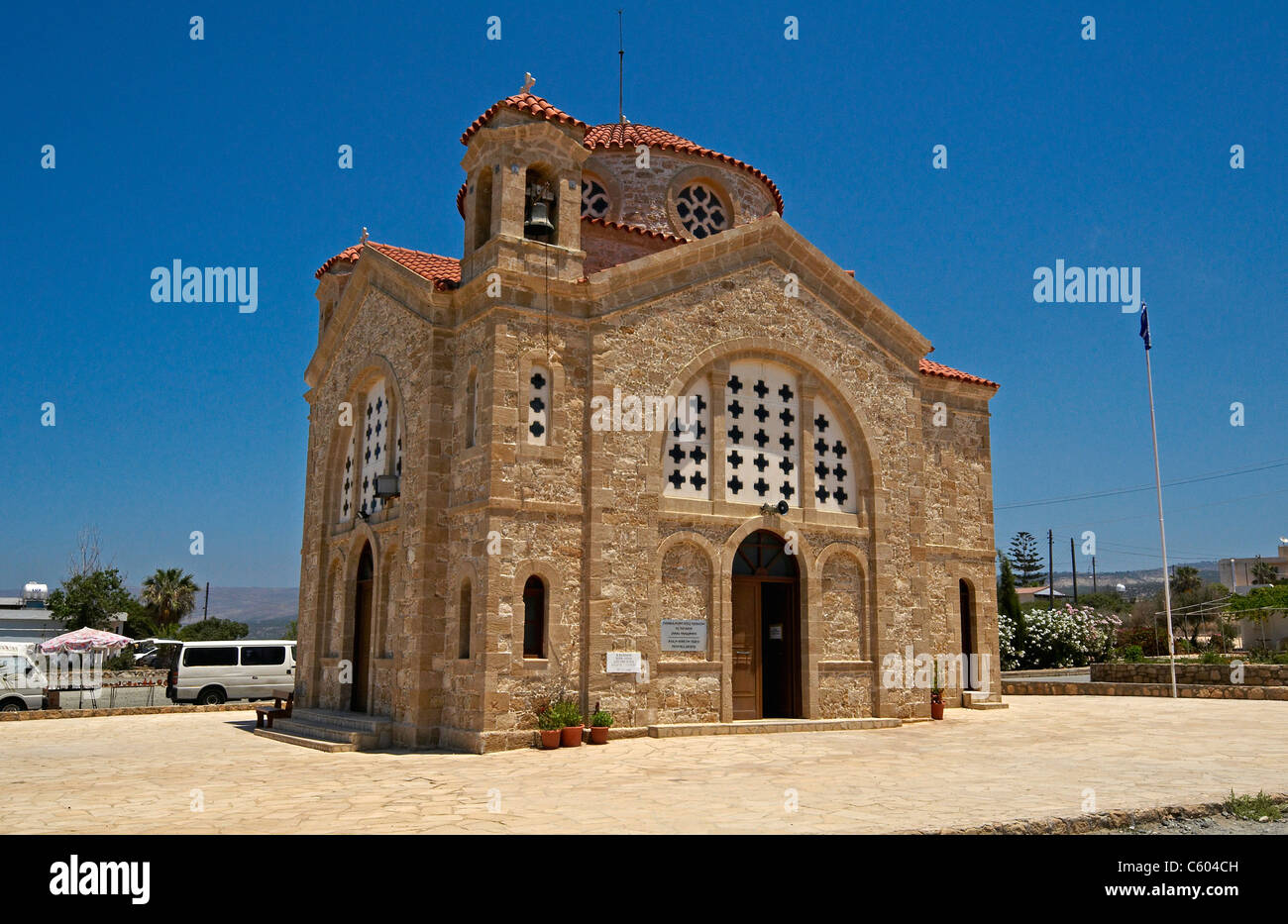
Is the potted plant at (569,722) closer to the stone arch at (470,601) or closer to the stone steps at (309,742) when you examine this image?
the stone arch at (470,601)

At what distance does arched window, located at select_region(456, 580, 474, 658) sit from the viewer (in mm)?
14039

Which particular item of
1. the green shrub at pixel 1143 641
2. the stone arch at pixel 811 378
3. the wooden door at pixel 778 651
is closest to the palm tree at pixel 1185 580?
the green shrub at pixel 1143 641

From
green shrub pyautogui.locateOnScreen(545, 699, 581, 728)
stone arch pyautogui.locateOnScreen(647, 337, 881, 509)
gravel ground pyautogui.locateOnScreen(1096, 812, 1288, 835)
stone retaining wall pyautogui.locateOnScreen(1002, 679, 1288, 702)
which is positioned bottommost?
stone retaining wall pyautogui.locateOnScreen(1002, 679, 1288, 702)

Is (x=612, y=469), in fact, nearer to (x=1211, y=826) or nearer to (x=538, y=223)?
(x=538, y=223)

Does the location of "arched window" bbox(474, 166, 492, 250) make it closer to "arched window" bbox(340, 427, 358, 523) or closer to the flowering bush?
"arched window" bbox(340, 427, 358, 523)

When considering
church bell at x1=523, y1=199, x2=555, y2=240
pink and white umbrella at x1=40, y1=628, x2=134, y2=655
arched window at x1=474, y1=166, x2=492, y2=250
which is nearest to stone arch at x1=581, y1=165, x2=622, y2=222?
arched window at x1=474, y1=166, x2=492, y2=250

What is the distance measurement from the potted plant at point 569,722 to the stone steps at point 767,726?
1360mm

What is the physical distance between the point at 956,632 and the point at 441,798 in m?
13.5

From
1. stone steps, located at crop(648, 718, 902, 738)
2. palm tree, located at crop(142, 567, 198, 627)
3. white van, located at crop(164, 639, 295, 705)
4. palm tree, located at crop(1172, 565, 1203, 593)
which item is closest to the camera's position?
stone steps, located at crop(648, 718, 902, 738)

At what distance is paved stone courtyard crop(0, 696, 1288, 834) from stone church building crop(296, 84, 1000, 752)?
138 cm

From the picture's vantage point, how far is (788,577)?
1666cm
